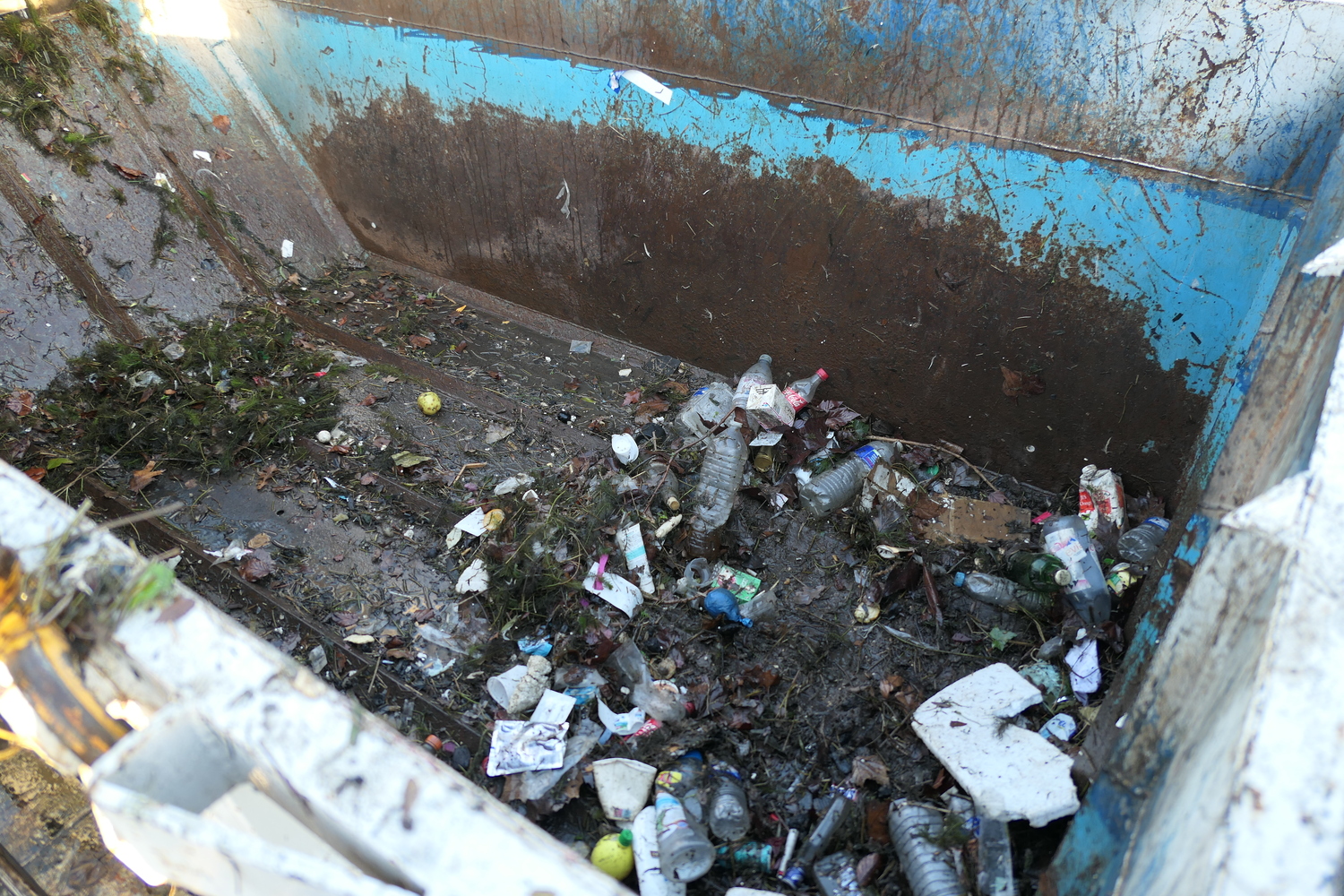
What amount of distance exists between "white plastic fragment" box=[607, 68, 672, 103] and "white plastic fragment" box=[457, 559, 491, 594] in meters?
2.06

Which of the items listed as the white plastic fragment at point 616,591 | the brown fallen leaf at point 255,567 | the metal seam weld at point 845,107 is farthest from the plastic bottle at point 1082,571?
the brown fallen leaf at point 255,567

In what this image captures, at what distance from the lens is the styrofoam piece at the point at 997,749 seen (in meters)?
1.84

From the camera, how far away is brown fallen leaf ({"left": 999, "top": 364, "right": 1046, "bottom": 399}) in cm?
283

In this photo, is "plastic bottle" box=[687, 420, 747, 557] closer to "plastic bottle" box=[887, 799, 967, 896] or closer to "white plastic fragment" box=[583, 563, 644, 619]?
"white plastic fragment" box=[583, 563, 644, 619]

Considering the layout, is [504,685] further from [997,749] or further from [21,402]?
[21,402]

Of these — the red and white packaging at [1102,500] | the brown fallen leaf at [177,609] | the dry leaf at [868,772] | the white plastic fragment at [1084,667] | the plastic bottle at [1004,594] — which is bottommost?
the dry leaf at [868,772]

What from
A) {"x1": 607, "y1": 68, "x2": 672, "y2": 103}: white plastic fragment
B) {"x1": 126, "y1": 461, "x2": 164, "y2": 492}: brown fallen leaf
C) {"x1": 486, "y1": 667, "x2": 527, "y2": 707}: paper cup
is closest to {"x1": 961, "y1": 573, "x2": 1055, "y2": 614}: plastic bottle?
{"x1": 486, "y1": 667, "x2": 527, "y2": 707}: paper cup

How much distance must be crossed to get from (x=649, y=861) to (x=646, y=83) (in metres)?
2.87

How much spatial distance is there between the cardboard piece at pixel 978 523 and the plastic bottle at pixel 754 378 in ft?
3.28

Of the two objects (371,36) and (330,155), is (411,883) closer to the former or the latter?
(371,36)

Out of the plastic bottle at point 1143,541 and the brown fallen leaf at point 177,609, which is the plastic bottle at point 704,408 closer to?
the plastic bottle at point 1143,541

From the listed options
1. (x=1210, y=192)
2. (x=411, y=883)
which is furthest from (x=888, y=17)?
(x=411, y=883)

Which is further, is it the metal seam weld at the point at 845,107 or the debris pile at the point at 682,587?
the metal seam weld at the point at 845,107

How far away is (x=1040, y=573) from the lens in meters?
2.57
